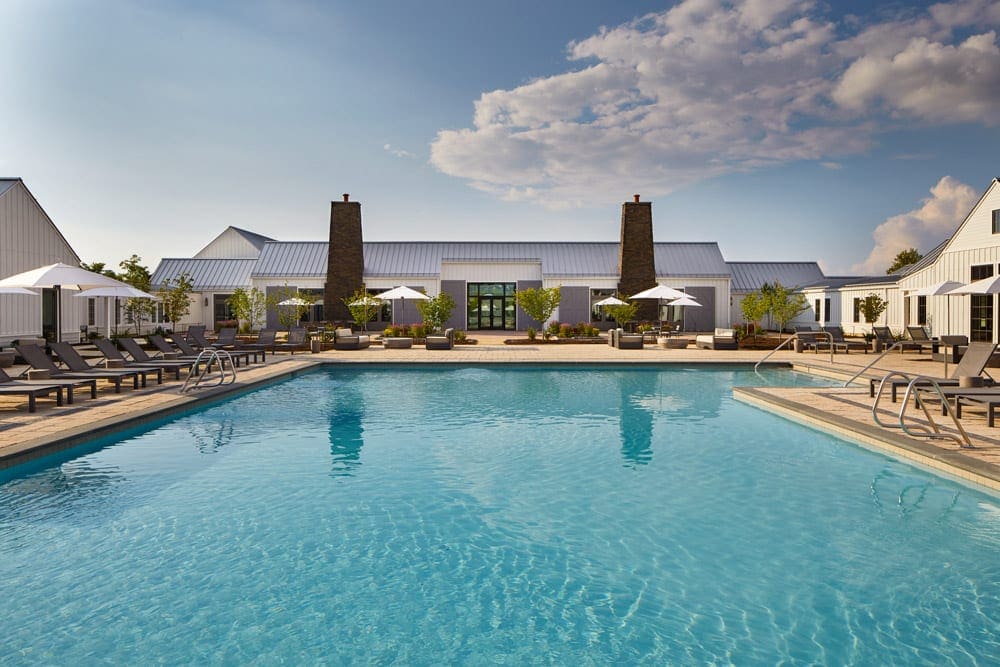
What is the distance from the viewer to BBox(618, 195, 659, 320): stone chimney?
32.6 meters

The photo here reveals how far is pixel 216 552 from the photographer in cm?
492

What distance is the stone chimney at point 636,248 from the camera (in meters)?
A: 32.6

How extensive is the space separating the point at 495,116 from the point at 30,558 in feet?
76.4

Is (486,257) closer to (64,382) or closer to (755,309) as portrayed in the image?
(755,309)

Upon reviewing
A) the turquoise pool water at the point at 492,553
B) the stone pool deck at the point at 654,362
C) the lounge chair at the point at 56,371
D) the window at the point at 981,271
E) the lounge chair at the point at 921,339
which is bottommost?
the turquoise pool water at the point at 492,553

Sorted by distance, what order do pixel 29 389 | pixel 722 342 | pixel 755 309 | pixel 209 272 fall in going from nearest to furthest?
pixel 29 389
pixel 722 342
pixel 755 309
pixel 209 272

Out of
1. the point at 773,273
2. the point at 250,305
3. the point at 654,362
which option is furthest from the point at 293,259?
the point at 773,273

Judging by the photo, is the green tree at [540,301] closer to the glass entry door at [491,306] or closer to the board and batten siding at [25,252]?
the glass entry door at [491,306]

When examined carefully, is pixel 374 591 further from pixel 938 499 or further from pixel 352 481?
pixel 938 499

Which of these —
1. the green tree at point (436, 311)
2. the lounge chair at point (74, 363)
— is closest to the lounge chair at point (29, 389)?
the lounge chair at point (74, 363)

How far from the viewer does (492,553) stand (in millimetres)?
4992

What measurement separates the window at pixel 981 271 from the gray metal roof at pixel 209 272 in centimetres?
3434

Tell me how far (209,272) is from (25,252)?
15.0m

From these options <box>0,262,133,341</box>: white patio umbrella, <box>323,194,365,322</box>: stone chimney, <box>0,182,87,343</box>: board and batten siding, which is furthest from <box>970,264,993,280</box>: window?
<box>0,182,87,343</box>: board and batten siding
